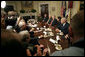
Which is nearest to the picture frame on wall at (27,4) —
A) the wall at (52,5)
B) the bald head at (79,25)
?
the wall at (52,5)

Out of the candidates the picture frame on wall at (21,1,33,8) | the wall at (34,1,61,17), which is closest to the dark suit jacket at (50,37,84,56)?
the wall at (34,1,61,17)

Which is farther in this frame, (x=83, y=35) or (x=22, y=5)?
(x=22, y=5)

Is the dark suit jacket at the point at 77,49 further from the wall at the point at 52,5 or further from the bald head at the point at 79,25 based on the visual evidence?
the wall at the point at 52,5

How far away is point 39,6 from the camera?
12.1 m

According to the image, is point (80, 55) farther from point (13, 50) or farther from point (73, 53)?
point (13, 50)

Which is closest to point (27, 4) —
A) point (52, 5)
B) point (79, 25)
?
point (52, 5)

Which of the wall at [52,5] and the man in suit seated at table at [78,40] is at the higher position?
the man in suit seated at table at [78,40]

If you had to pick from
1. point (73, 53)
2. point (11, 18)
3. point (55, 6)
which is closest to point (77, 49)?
point (73, 53)

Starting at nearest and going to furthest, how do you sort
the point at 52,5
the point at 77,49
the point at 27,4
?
the point at 77,49, the point at 52,5, the point at 27,4

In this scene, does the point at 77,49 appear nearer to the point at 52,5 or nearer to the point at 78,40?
the point at 78,40

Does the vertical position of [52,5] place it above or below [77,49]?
below

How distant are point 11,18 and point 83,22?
2806 millimetres

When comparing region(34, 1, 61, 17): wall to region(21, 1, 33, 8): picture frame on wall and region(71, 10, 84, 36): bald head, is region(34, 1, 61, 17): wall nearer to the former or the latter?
region(21, 1, 33, 8): picture frame on wall

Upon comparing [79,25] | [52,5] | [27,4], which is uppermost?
[79,25]
